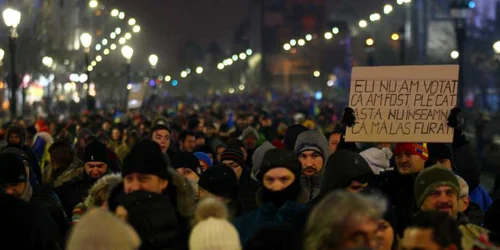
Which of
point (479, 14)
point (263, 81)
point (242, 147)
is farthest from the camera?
point (263, 81)

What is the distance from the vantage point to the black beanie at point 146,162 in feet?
25.2

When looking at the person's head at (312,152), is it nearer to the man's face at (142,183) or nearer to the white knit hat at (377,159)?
the white knit hat at (377,159)

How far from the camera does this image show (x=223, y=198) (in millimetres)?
8938

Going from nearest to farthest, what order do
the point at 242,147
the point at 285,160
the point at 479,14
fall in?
1. the point at 285,160
2. the point at 242,147
3. the point at 479,14

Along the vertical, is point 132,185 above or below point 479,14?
below

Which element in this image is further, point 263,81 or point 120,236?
point 263,81

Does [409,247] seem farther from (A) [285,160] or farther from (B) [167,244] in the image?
(A) [285,160]

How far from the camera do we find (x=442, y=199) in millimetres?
8266

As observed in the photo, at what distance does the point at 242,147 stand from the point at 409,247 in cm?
776

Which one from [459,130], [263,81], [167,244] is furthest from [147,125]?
[263,81]

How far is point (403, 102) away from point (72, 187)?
3.28 metres

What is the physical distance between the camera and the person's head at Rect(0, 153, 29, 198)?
9.06 m

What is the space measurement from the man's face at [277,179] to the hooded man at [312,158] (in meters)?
1.90

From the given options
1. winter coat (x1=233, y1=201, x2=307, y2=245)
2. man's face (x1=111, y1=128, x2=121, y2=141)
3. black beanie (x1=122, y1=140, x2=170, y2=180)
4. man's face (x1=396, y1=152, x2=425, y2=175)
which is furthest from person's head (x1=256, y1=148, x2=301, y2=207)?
man's face (x1=111, y1=128, x2=121, y2=141)
